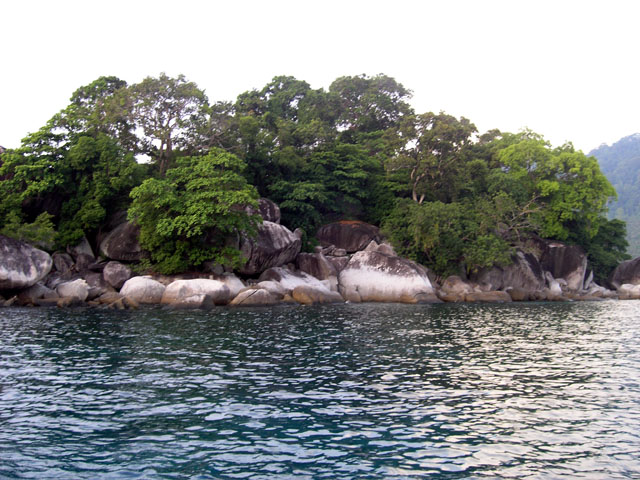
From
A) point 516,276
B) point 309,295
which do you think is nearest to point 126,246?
point 309,295

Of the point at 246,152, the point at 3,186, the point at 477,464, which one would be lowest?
the point at 477,464

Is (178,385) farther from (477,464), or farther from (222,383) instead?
(477,464)

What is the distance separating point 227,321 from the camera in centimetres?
2420

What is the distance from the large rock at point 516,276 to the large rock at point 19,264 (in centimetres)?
2992

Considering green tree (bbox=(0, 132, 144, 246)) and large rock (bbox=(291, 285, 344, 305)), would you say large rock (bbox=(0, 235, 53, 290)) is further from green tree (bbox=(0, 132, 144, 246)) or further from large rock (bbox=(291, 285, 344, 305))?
large rock (bbox=(291, 285, 344, 305))

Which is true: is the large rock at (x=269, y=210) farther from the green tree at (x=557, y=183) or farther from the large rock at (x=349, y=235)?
the green tree at (x=557, y=183)

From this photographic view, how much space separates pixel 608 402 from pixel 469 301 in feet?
91.3

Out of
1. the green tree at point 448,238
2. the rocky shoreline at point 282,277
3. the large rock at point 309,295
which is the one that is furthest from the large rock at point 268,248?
the green tree at point 448,238

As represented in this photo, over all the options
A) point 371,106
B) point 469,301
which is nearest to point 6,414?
point 469,301

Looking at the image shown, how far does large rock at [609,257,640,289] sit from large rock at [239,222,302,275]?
109 feet

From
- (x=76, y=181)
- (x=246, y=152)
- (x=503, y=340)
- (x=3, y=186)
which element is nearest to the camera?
(x=503, y=340)

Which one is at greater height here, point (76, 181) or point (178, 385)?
point (76, 181)

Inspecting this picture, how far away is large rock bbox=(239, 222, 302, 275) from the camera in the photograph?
36.7 m

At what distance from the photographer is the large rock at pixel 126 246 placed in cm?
3603
